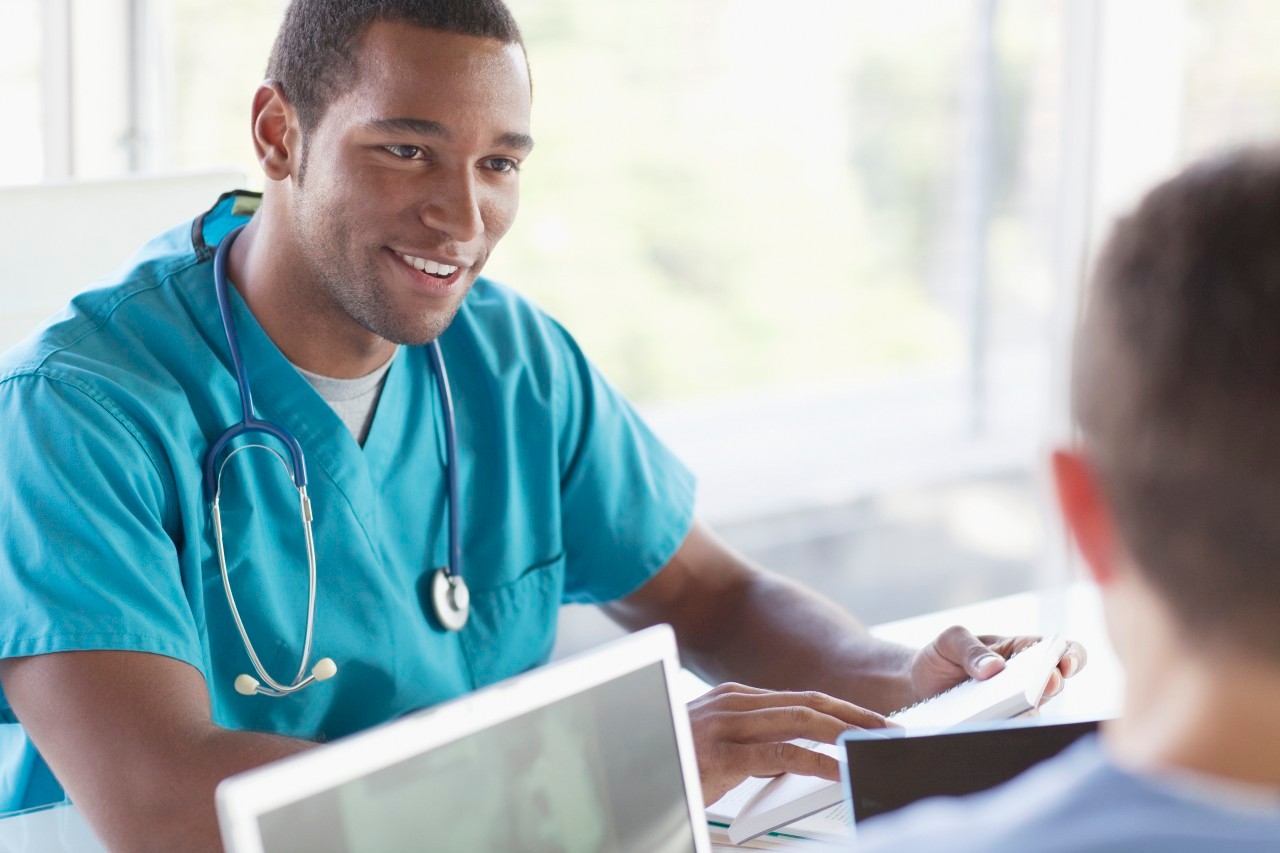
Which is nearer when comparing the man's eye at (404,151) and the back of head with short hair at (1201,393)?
the back of head with short hair at (1201,393)

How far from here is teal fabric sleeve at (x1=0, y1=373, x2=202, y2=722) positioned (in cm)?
97

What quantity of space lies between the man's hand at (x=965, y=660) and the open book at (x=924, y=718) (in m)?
0.01

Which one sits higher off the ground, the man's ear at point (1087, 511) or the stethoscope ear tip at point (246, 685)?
the man's ear at point (1087, 511)

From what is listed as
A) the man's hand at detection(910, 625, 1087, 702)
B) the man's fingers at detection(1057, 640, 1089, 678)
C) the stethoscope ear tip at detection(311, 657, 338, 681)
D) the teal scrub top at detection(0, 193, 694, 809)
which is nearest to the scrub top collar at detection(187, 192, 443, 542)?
the teal scrub top at detection(0, 193, 694, 809)

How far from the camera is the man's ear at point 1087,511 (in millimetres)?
509

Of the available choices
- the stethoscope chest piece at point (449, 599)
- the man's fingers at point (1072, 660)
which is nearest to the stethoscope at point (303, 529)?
the stethoscope chest piece at point (449, 599)

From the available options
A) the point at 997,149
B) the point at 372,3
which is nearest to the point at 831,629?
the point at 372,3

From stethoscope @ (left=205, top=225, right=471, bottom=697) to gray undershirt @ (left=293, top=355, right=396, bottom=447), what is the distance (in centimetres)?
8

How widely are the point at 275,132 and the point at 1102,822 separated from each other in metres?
1.00

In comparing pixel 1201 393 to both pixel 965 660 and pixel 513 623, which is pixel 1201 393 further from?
pixel 513 623

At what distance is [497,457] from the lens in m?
1.32

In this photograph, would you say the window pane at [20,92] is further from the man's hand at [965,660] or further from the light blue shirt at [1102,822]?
the light blue shirt at [1102,822]

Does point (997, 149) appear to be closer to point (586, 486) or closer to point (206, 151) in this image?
point (206, 151)

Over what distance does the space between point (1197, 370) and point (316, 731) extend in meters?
0.87
